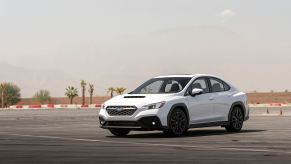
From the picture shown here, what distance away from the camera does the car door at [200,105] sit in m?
18.5

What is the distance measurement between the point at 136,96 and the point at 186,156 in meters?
5.79

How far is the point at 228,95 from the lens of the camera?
20.0m

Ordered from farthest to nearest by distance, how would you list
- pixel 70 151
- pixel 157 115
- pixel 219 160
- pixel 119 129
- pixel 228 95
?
pixel 228 95, pixel 119 129, pixel 157 115, pixel 70 151, pixel 219 160

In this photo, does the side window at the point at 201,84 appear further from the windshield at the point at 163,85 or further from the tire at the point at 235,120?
the tire at the point at 235,120

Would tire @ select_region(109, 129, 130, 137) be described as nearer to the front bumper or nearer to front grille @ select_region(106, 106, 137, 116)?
front grille @ select_region(106, 106, 137, 116)

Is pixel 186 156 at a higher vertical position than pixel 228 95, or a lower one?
lower

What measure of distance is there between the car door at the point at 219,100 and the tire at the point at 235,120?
0.30 m

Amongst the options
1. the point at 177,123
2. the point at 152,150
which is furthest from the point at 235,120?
the point at 152,150

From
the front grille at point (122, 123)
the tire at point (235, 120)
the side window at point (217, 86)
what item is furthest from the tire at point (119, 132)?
the tire at point (235, 120)

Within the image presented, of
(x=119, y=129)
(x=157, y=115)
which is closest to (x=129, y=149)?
(x=157, y=115)

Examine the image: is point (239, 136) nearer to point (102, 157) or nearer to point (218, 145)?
point (218, 145)

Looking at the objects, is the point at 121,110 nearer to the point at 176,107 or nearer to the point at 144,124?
the point at 144,124

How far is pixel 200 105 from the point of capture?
18.8 metres

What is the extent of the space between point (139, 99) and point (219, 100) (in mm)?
2864
